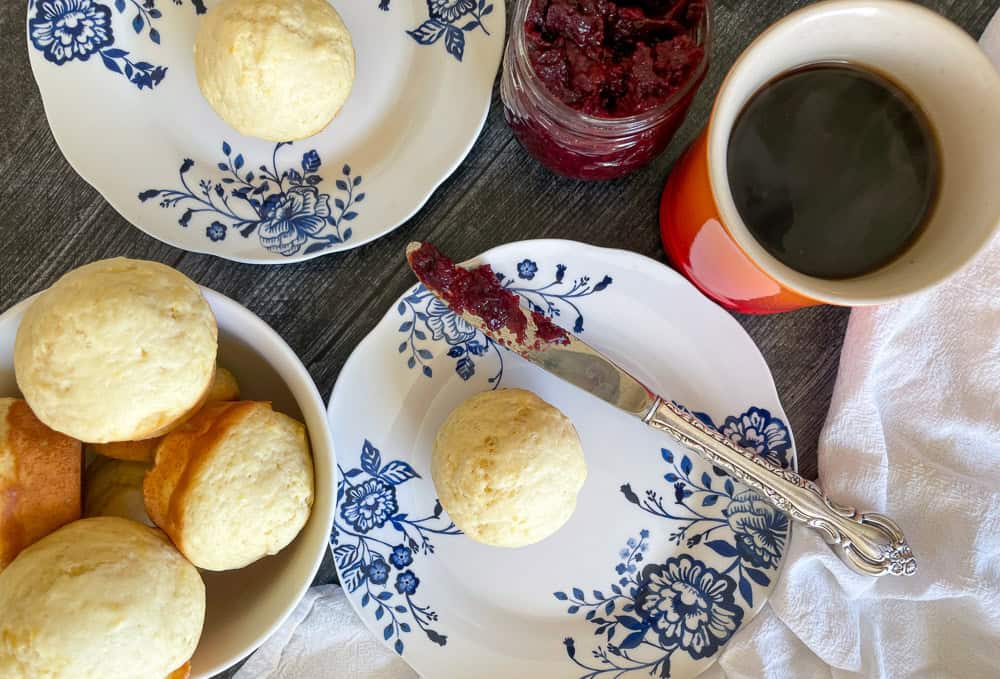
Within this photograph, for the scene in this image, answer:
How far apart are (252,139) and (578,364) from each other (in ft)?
1.94

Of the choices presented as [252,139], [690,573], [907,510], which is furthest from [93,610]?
[907,510]

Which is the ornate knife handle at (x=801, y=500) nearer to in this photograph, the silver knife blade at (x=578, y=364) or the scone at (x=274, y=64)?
the silver knife blade at (x=578, y=364)

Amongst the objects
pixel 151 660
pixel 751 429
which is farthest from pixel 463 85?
pixel 151 660

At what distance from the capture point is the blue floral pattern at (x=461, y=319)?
106cm

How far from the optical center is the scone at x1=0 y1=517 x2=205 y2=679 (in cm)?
77

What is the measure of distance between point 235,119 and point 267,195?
0.40 feet

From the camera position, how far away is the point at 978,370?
3.65ft

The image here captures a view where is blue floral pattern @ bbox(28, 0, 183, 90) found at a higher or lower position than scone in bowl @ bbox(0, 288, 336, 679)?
higher

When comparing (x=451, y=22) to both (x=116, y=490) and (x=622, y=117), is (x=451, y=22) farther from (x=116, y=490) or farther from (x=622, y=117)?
(x=116, y=490)

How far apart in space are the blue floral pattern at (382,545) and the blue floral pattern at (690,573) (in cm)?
23

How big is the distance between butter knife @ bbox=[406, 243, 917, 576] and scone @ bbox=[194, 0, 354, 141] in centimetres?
24

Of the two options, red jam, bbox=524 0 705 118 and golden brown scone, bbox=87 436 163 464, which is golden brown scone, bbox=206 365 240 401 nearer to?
golden brown scone, bbox=87 436 163 464

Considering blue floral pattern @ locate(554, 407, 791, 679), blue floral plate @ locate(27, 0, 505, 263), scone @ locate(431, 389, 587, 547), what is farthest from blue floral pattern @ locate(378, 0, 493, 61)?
blue floral pattern @ locate(554, 407, 791, 679)

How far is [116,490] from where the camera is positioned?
97cm
